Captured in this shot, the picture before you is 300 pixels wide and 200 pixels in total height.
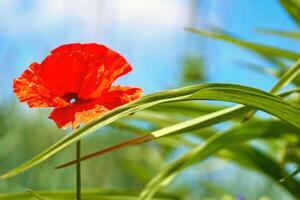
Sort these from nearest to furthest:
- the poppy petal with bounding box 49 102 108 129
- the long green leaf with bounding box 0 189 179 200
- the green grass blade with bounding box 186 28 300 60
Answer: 1. the poppy petal with bounding box 49 102 108 129
2. the long green leaf with bounding box 0 189 179 200
3. the green grass blade with bounding box 186 28 300 60

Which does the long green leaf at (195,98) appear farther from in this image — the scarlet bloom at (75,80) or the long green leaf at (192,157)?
the long green leaf at (192,157)

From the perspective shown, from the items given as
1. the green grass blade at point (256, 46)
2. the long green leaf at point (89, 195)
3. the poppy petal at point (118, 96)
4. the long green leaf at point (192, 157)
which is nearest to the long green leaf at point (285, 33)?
the green grass blade at point (256, 46)

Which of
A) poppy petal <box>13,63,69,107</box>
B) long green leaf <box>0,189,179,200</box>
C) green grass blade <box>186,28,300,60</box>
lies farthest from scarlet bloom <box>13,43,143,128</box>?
green grass blade <box>186,28,300,60</box>

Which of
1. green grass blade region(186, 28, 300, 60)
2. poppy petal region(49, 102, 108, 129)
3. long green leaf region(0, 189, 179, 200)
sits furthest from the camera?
green grass blade region(186, 28, 300, 60)

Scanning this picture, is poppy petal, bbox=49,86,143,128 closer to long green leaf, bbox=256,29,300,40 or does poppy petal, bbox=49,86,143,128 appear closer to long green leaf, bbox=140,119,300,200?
long green leaf, bbox=140,119,300,200

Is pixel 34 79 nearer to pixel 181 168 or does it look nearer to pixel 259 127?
pixel 181 168

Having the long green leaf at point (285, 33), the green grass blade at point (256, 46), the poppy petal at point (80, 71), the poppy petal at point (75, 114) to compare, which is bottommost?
the poppy petal at point (75, 114)

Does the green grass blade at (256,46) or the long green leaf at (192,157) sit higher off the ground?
the green grass blade at (256,46)

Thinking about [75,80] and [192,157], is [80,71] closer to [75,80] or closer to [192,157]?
[75,80]
